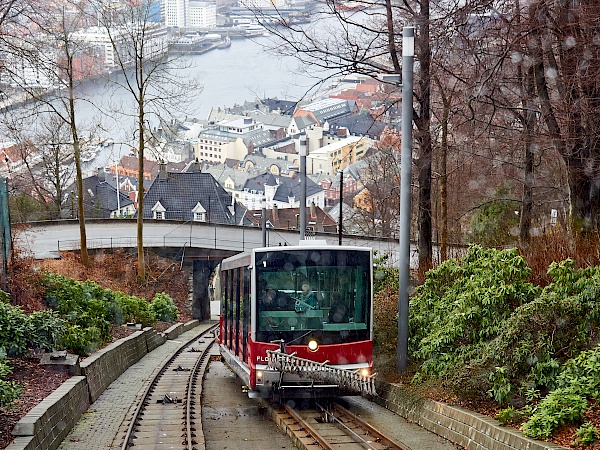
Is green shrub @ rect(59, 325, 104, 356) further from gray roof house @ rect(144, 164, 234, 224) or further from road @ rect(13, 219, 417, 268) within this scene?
gray roof house @ rect(144, 164, 234, 224)

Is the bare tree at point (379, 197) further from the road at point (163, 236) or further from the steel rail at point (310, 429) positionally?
the steel rail at point (310, 429)

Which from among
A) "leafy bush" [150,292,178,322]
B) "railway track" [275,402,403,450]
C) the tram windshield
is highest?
the tram windshield

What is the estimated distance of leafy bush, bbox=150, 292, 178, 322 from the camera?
3569cm

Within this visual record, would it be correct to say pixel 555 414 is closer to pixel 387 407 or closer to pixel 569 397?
pixel 569 397

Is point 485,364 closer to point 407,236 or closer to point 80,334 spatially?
point 407,236

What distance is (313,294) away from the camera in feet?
45.4

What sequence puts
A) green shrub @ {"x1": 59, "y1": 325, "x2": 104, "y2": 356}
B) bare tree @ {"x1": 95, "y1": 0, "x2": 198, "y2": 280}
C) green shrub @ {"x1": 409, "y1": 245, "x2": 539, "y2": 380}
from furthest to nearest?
bare tree @ {"x1": 95, "y1": 0, "x2": 198, "y2": 280} → green shrub @ {"x1": 59, "y1": 325, "x2": 104, "y2": 356} → green shrub @ {"x1": 409, "y1": 245, "x2": 539, "y2": 380}

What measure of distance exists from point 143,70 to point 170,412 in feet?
83.5

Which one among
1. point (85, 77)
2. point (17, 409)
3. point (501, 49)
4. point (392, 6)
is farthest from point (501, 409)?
point (85, 77)

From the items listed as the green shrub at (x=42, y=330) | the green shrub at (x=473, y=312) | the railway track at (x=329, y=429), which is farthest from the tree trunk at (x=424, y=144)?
the green shrub at (x=42, y=330)

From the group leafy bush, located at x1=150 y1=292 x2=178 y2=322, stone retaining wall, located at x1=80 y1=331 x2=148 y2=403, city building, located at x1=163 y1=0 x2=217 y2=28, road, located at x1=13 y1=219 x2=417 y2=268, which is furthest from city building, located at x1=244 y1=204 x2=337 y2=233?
stone retaining wall, located at x1=80 y1=331 x2=148 y2=403

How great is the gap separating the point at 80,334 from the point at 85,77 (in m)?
21.6

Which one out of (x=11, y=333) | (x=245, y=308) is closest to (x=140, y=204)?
(x=245, y=308)

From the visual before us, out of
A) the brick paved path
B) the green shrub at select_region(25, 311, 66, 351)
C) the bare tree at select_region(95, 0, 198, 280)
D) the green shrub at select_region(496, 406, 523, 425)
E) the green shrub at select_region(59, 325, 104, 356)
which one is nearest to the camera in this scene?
the green shrub at select_region(496, 406, 523, 425)
